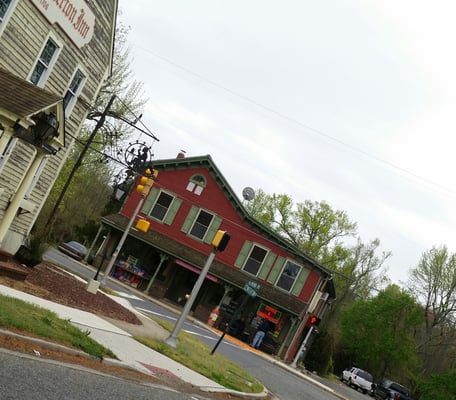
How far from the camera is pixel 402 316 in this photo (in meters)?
45.5

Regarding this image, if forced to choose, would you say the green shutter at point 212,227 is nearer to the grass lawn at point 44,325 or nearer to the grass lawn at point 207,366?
the grass lawn at point 207,366

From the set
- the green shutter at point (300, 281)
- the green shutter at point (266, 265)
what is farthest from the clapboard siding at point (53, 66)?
the green shutter at point (300, 281)

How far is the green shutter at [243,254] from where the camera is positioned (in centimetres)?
3638

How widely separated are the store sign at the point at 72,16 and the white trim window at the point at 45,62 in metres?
0.60

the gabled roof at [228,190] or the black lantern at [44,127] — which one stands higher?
the gabled roof at [228,190]

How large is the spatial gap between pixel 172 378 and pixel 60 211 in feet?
127

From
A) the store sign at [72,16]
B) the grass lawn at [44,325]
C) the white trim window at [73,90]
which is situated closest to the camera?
the grass lawn at [44,325]

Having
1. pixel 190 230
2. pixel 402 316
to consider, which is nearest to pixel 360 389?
pixel 402 316

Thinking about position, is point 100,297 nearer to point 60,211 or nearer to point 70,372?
point 70,372

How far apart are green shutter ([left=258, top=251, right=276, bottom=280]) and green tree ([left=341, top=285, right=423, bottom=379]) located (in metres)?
11.9

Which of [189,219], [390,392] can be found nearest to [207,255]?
[189,219]

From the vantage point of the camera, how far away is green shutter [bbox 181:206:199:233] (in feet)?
120

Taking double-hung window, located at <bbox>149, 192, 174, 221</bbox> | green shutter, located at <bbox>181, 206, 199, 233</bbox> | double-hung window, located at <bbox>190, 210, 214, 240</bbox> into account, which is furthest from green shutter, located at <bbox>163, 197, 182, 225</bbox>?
double-hung window, located at <bbox>190, 210, 214, 240</bbox>

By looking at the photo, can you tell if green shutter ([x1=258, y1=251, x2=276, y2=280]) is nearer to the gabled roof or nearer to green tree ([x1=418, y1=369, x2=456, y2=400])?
the gabled roof
